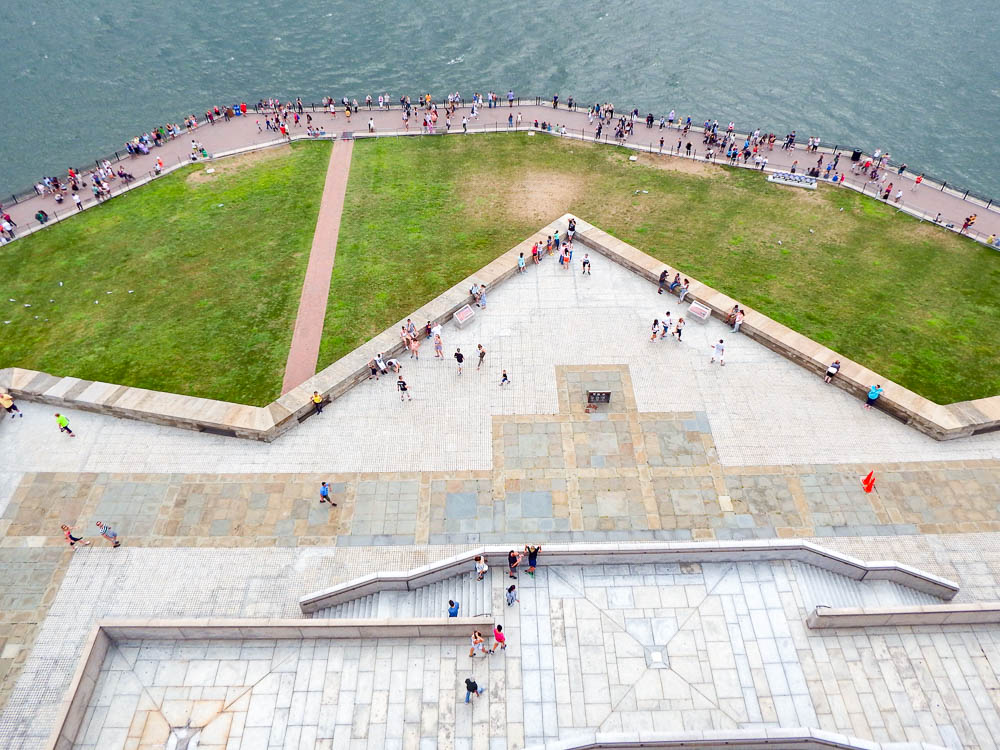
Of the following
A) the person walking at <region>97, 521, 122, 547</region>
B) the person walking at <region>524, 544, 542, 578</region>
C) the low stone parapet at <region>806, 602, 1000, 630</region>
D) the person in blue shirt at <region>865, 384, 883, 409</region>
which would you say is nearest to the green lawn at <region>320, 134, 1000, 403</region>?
the person in blue shirt at <region>865, 384, 883, 409</region>

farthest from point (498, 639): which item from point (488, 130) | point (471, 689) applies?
point (488, 130)

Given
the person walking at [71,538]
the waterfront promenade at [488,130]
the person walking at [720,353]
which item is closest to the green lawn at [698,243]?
the waterfront promenade at [488,130]

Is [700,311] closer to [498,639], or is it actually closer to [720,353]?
[720,353]

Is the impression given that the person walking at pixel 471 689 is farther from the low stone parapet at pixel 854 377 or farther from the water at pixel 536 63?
the water at pixel 536 63

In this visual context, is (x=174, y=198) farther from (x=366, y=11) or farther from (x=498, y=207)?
(x=366, y=11)

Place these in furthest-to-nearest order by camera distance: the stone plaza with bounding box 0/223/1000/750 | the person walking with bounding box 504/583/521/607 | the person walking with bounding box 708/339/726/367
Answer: the person walking with bounding box 708/339/726/367 < the person walking with bounding box 504/583/521/607 < the stone plaza with bounding box 0/223/1000/750

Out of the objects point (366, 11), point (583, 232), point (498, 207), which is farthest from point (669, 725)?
point (366, 11)

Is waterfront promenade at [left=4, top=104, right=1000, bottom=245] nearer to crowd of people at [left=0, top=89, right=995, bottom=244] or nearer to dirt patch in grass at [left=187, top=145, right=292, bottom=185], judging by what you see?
crowd of people at [left=0, top=89, right=995, bottom=244]
